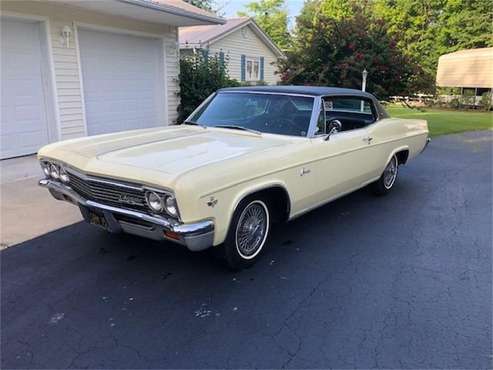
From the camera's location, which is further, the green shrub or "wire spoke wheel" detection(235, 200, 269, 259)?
the green shrub

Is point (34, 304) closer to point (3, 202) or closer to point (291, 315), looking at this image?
point (291, 315)

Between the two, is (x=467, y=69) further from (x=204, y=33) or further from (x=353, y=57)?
(x=353, y=57)

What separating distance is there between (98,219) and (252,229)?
4.50ft

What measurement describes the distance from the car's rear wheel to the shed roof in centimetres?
Result: 2717

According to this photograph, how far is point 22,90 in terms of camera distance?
783 cm

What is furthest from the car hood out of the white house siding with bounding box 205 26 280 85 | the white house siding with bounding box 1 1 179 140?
the white house siding with bounding box 205 26 280 85

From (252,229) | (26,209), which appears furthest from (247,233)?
(26,209)

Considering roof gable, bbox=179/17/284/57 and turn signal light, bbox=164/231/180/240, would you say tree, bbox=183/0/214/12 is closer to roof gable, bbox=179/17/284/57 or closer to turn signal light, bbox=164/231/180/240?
roof gable, bbox=179/17/284/57

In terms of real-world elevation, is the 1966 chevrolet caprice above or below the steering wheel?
below

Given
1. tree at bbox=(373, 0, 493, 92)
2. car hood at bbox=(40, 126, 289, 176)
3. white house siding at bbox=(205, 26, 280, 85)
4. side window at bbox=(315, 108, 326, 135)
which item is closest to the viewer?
car hood at bbox=(40, 126, 289, 176)

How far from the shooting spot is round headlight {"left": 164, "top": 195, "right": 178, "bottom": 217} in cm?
297

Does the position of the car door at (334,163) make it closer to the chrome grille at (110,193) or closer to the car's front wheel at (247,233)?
the car's front wheel at (247,233)

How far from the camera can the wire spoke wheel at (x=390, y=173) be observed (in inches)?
244

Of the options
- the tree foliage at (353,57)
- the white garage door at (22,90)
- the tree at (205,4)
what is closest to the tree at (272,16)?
the tree at (205,4)
